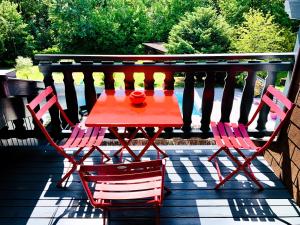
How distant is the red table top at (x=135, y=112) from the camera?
238 centimetres

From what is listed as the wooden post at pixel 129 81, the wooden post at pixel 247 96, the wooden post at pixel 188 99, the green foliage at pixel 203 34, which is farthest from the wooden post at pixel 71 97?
the green foliage at pixel 203 34

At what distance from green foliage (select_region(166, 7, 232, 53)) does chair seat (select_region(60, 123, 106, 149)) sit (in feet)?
67.1

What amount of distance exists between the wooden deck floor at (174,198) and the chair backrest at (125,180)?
0.48 meters

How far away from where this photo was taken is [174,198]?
2648 millimetres

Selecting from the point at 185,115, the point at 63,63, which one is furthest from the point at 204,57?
the point at 63,63

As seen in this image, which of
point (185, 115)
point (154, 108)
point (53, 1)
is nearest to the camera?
point (154, 108)

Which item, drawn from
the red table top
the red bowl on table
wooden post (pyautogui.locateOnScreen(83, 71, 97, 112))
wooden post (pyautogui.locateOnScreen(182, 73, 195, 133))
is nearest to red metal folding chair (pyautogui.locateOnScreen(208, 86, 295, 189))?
wooden post (pyautogui.locateOnScreen(182, 73, 195, 133))

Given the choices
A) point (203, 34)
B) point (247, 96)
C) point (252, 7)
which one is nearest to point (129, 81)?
point (247, 96)

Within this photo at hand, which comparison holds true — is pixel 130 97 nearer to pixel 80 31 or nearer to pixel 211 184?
pixel 211 184

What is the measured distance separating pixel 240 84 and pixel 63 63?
22964 millimetres

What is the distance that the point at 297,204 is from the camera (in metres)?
2.56

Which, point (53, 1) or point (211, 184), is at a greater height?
point (53, 1)

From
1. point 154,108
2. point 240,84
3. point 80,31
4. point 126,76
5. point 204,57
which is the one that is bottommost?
point 240,84

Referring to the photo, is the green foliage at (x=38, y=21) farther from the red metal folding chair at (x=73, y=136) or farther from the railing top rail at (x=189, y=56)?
the red metal folding chair at (x=73, y=136)
